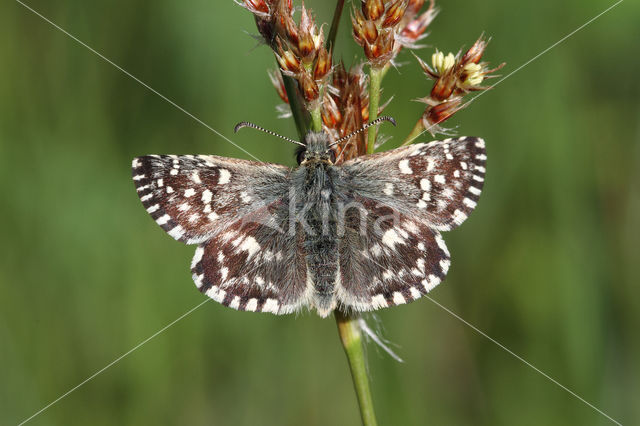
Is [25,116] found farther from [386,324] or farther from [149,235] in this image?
[386,324]

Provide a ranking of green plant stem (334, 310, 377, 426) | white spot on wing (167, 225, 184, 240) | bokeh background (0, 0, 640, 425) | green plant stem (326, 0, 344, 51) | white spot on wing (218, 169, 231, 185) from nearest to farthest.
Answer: green plant stem (334, 310, 377, 426) → green plant stem (326, 0, 344, 51) → white spot on wing (167, 225, 184, 240) → white spot on wing (218, 169, 231, 185) → bokeh background (0, 0, 640, 425)

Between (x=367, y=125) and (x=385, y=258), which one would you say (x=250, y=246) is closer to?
(x=385, y=258)

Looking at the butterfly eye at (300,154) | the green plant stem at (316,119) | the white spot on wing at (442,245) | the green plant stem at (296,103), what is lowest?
the white spot on wing at (442,245)

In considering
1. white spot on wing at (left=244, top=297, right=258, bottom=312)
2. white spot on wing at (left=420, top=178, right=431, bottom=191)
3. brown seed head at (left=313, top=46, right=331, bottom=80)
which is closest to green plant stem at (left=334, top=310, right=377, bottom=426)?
white spot on wing at (left=244, top=297, right=258, bottom=312)

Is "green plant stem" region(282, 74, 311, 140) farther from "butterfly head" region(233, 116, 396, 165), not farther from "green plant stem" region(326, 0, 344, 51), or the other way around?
"green plant stem" region(326, 0, 344, 51)

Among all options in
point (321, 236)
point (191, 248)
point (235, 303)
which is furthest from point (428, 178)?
point (191, 248)

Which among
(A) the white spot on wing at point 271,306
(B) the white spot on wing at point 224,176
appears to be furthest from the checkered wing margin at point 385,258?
(B) the white spot on wing at point 224,176

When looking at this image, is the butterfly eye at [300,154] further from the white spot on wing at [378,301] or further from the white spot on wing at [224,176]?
the white spot on wing at [378,301]
